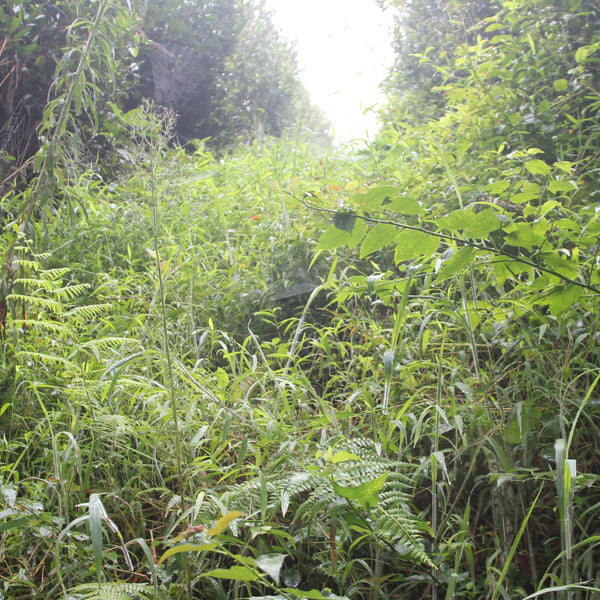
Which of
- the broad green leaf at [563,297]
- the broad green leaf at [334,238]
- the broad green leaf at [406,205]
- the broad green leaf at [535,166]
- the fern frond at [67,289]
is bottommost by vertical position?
the fern frond at [67,289]

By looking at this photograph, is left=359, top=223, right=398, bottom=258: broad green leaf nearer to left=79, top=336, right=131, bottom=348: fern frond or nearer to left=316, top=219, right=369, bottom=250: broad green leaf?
left=316, top=219, right=369, bottom=250: broad green leaf

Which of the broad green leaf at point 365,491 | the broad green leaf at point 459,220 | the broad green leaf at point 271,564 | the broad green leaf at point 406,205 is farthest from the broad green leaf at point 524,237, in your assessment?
the broad green leaf at point 271,564

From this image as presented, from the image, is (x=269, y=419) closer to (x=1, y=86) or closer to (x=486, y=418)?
(x=486, y=418)

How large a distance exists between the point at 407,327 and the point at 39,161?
5.05 feet

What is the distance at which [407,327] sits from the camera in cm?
190

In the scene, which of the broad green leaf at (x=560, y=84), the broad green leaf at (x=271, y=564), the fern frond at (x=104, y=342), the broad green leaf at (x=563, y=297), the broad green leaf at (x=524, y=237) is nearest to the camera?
the broad green leaf at (x=271, y=564)

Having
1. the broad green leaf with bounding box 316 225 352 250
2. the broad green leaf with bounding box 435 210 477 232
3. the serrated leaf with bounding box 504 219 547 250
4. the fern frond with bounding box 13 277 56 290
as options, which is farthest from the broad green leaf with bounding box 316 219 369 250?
the fern frond with bounding box 13 277 56 290

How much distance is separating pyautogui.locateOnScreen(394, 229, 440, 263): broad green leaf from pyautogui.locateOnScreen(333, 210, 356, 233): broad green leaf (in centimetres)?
12

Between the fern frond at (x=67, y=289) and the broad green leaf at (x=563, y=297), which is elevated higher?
the broad green leaf at (x=563, y=297)

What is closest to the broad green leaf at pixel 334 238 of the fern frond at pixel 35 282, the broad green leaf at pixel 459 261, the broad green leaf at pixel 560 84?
the broad green leaf at pixel 459 261

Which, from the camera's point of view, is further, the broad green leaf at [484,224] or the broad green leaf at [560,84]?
the broad green leaf at [560,84]

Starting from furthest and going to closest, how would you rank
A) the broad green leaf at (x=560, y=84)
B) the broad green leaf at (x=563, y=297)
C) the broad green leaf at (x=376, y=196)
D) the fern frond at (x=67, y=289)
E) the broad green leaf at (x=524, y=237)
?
the broad green leaf at (x=560, y=84) → the fern frond at (x=67, y=289) → the broad green leaf at (x=563, y=297) → the broad green leaf at (x=524, y=237) → the broad green leaf at (x=376, y=196)

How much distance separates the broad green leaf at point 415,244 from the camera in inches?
39.1

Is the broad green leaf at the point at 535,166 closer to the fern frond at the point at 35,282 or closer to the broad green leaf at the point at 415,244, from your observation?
the broad green leaf at the point at 415,244
